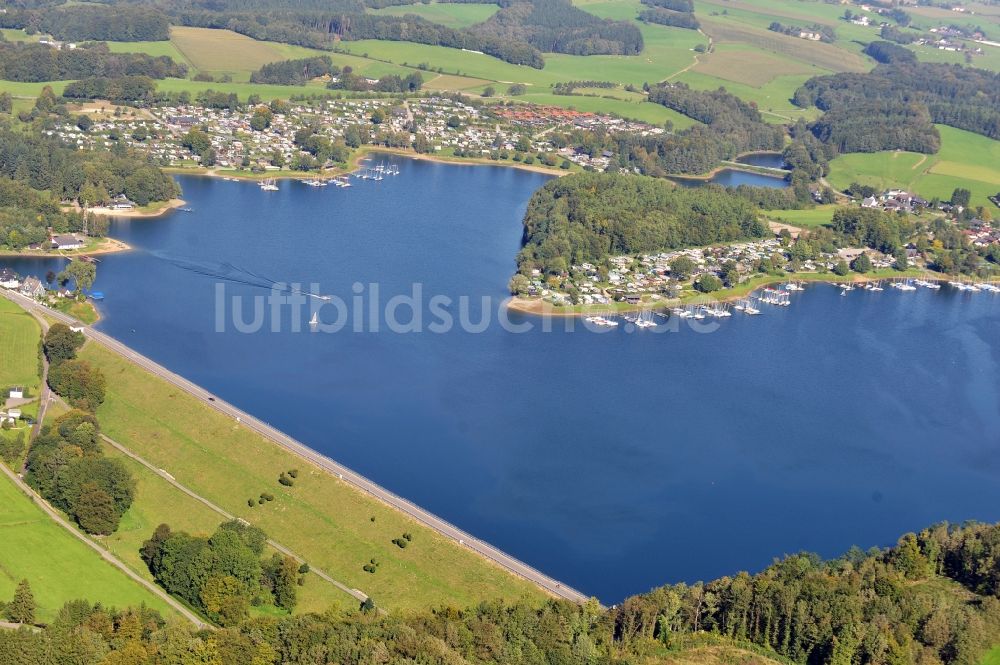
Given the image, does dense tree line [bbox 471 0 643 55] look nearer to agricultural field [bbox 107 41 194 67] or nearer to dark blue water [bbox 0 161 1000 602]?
agricultural field [bbox 107 41 194 67]

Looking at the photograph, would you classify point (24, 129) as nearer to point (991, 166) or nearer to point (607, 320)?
point (607, 320)

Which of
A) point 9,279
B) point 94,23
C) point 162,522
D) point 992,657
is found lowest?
point 162,522

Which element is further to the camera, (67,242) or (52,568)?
(67,242)

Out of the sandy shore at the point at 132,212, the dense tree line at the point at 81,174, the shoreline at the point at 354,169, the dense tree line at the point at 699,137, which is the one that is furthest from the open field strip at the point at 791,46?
the sandy shore at the point at 132,212

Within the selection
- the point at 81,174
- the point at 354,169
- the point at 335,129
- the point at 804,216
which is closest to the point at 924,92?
the point at 804,216

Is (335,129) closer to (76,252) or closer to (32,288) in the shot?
(76,252)

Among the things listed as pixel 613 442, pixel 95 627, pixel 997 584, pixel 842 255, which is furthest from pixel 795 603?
pixel 842 255
